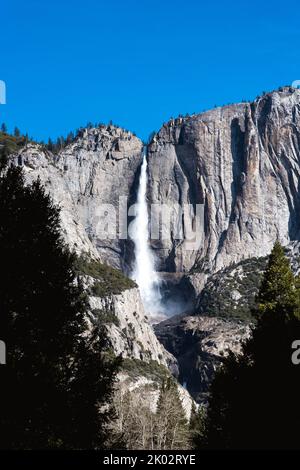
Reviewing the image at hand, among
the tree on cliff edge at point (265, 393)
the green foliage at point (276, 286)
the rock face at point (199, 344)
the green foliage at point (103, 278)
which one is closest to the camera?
the tree on cliff edge at point (265, 393)

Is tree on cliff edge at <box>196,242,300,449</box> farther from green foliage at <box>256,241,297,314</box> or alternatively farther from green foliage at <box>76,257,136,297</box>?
green foliage at <box>76,257,136,297</box>

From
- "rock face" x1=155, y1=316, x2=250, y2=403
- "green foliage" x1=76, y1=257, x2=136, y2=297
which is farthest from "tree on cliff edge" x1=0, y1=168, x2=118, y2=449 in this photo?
"rock face" x1=155, y1=316, x2=250, y2=403

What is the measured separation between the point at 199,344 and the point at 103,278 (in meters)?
29.7

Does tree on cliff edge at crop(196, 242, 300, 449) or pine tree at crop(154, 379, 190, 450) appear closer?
tree on cliff edge at crop(196, 242, 300, 449)

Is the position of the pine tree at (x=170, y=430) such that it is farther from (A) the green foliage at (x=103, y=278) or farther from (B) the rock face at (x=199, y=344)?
(B) the rock face at (x=199, y=344)

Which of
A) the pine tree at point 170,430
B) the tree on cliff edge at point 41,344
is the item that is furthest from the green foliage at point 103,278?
the tree on cliff edge at point 41,344

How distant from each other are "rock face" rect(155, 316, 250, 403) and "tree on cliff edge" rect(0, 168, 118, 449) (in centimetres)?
14689

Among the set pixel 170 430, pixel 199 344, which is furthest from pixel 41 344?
pixel 199 344

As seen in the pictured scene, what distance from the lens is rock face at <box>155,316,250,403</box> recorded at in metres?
175

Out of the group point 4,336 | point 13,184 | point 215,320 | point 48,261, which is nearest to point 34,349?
point 4,336

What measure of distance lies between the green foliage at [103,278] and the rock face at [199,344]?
22684 millimetres

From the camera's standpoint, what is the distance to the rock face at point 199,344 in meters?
175

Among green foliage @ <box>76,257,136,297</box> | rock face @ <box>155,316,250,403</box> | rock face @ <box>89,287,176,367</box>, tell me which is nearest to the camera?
rock face @ <box>89,287,176,367</box>
